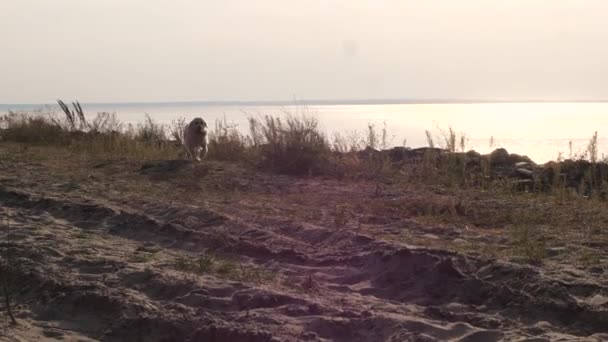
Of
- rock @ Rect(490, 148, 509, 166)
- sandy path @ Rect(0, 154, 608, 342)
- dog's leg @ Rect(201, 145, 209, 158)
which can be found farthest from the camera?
dog's leg @ Rect(201, 145, 209, 158)

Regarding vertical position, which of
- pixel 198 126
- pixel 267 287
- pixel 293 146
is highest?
pixel 198 126

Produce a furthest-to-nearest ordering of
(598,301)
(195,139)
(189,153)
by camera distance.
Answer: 1. (189,153)
2. (195,139)
3. (598,301)

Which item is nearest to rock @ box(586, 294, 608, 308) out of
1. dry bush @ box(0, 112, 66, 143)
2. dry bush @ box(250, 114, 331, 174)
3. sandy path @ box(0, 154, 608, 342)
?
sandy path @ box(0, 154, 608, 342)

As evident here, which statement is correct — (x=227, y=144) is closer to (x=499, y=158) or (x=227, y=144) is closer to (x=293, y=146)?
(x=293, y=146)

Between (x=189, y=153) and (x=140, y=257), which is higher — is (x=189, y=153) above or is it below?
above

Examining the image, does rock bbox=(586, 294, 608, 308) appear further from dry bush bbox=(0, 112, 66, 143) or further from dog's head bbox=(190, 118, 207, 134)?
dry bush bbox=(0, 112, 66, 143)

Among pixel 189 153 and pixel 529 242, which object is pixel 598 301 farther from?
pixel 189 153

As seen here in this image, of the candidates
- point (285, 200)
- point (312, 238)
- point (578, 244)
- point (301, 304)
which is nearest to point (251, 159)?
point (285, 200)

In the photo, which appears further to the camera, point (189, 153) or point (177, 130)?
point (177, 130)

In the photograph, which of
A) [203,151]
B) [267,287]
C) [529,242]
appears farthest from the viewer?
[203,151]

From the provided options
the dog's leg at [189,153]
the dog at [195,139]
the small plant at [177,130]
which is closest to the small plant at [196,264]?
the dog at [195,139]

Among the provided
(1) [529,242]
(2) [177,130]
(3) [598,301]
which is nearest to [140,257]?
(1) [529,242]

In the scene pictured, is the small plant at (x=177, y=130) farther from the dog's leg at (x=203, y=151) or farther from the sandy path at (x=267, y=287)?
the sandy path at (x=267, y=287)

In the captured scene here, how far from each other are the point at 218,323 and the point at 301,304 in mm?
616
